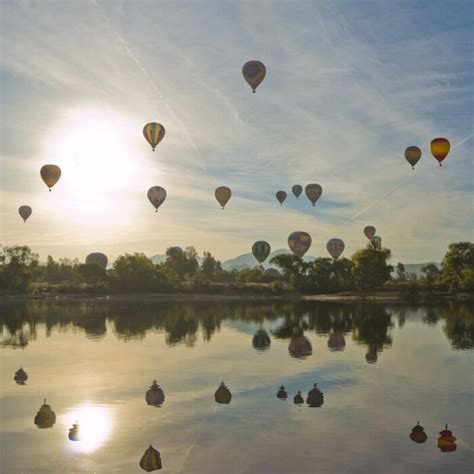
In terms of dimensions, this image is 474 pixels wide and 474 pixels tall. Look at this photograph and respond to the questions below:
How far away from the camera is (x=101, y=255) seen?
529 ft

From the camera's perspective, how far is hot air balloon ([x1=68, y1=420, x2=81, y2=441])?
16.1m

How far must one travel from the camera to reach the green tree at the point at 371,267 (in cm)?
11181

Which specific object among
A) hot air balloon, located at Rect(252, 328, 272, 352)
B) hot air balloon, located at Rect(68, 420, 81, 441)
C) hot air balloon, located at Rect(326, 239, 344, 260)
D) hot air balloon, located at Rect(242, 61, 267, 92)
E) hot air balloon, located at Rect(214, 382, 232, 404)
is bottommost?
hot air balloon, located at Rect(68, 420, 81, 441)

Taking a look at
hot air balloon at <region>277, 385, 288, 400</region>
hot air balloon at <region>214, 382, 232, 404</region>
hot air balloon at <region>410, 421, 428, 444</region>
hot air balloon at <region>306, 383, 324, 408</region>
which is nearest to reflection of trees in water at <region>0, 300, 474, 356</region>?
hot air balloon at <region>306, 383, 324, 408</region>

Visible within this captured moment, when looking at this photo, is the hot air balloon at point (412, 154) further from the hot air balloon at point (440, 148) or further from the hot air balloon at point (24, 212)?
the hot air balloon at point (24, 212)

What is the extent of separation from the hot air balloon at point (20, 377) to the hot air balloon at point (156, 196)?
45.5 m

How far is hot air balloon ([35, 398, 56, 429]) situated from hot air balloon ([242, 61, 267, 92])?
4206 cm

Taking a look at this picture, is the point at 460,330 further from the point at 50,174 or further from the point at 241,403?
the point at 50,174

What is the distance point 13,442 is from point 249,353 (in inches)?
737

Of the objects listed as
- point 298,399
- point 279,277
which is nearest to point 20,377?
point 298,399

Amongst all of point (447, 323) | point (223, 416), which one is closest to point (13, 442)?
point (223, 416)

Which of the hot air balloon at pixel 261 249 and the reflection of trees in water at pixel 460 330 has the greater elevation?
the hot air balloon at pixel 261 249

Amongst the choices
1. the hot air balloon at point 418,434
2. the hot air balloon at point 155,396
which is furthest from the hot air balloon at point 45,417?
the hot air balloon at point 418,434

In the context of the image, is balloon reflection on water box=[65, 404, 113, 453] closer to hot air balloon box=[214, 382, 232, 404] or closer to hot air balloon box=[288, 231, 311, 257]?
hot air balloon box=[214, 382, 232, 404]
